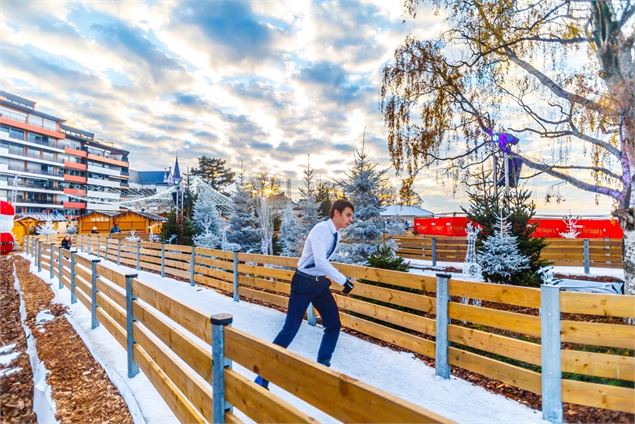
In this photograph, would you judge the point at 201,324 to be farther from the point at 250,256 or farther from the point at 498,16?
the point at 498,16

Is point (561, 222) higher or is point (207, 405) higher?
point (561, 222)

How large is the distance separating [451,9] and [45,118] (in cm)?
6460

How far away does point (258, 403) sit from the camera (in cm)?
166

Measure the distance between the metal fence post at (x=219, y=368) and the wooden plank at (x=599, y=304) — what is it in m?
2.58

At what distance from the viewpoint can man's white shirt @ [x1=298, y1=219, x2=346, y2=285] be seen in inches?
125

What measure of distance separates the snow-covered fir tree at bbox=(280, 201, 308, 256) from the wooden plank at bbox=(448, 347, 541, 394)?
33.7 feet

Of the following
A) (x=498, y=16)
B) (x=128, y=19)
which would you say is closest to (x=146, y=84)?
(x=128, y=19)

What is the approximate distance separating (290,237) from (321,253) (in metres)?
13.6

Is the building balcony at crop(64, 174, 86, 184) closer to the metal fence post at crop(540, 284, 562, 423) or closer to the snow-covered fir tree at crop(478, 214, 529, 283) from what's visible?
the snow-covered fir tree at crop(478, 214, 529, 283)

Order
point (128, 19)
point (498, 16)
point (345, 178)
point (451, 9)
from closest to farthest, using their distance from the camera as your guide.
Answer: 1. point (498, 16)
2. point (451, 9)
3. point (128, 19)
4. point (345, 178)

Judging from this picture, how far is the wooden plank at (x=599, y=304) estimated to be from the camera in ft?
8.69

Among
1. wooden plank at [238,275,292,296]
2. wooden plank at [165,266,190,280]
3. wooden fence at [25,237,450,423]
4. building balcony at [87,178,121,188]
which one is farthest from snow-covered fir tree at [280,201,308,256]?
building balcony at [87,178,121,188]

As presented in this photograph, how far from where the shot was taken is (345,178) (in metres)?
9.80

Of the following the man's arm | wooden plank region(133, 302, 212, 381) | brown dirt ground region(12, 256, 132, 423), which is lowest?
brown dirt ground region(12, 256, 132, 423)
